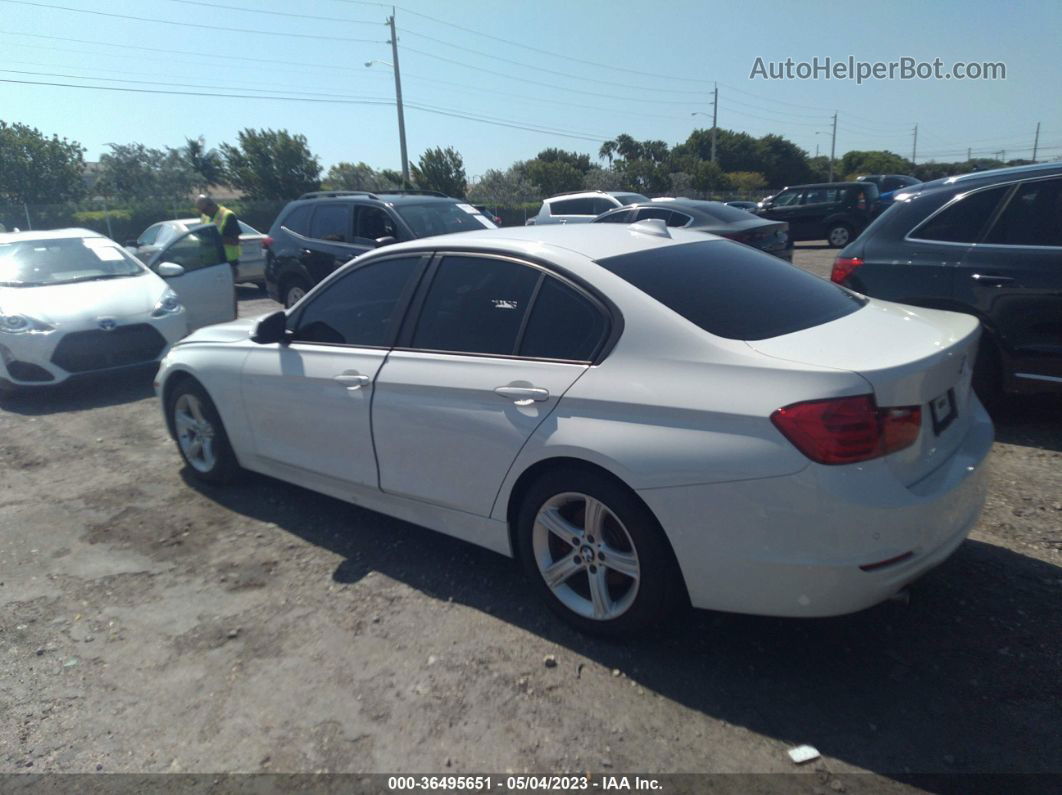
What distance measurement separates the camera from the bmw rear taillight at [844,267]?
564 cm

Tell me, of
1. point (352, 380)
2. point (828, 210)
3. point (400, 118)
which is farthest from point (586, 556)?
point (400, 118)

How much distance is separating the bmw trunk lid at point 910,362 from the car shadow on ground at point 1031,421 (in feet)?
7.23

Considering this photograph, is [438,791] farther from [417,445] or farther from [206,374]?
[206,374]

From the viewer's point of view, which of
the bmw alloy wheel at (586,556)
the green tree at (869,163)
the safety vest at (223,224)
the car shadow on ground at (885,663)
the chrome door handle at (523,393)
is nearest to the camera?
the car shadow on ground at (885,663)

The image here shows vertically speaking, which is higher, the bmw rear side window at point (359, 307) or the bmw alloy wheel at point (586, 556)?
the bmw rear side window at point (359, 307)

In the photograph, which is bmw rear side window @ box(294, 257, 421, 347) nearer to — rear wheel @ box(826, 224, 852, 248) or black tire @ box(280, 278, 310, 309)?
black tire @ box(280, 278, 310, 309)

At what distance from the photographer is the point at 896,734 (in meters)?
2.48

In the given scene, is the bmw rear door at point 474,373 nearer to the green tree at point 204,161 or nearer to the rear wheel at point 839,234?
the rear wheel at point 839,234

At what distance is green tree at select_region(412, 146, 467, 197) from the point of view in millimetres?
41219

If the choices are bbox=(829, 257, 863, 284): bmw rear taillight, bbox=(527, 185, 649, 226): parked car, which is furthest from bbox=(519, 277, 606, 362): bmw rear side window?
bbox=(527, 185, 649, 226): parked car

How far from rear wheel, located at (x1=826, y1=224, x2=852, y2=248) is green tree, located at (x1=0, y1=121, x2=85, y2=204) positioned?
4266 cm

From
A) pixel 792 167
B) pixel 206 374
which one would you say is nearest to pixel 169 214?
pixel 206 374

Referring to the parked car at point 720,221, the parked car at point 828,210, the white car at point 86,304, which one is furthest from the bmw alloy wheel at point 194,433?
the parked car at point 828,210

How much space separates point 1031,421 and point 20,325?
8529 mm
